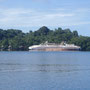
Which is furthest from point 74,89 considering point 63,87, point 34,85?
point 34,85

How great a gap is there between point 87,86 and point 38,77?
7.87m

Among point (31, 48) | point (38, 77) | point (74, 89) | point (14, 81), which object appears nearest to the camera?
point (74, 89)

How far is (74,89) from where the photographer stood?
117ft

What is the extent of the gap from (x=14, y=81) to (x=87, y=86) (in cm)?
706

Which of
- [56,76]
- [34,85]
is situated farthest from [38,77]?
[34,85]

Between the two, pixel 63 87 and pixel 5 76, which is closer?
pixel 63 87

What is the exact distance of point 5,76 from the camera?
1743 inches

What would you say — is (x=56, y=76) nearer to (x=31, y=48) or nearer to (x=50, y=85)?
(x=50, y=85)

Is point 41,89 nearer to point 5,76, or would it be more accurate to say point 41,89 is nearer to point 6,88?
point 6,88

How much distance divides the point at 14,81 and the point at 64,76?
6982 millimetres

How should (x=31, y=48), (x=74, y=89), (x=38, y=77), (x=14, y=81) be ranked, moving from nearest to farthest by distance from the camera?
(x=74, y=89) → (x=14, y=81) → (x=38, y=77) → (x=31, y=48)

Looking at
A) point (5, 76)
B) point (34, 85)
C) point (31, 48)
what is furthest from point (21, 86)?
point (31, 48)

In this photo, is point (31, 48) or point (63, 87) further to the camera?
point (31, 48)

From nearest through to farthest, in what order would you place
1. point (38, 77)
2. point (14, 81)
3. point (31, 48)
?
point (14, 81) → point (38, 77) → point (31, 48)
